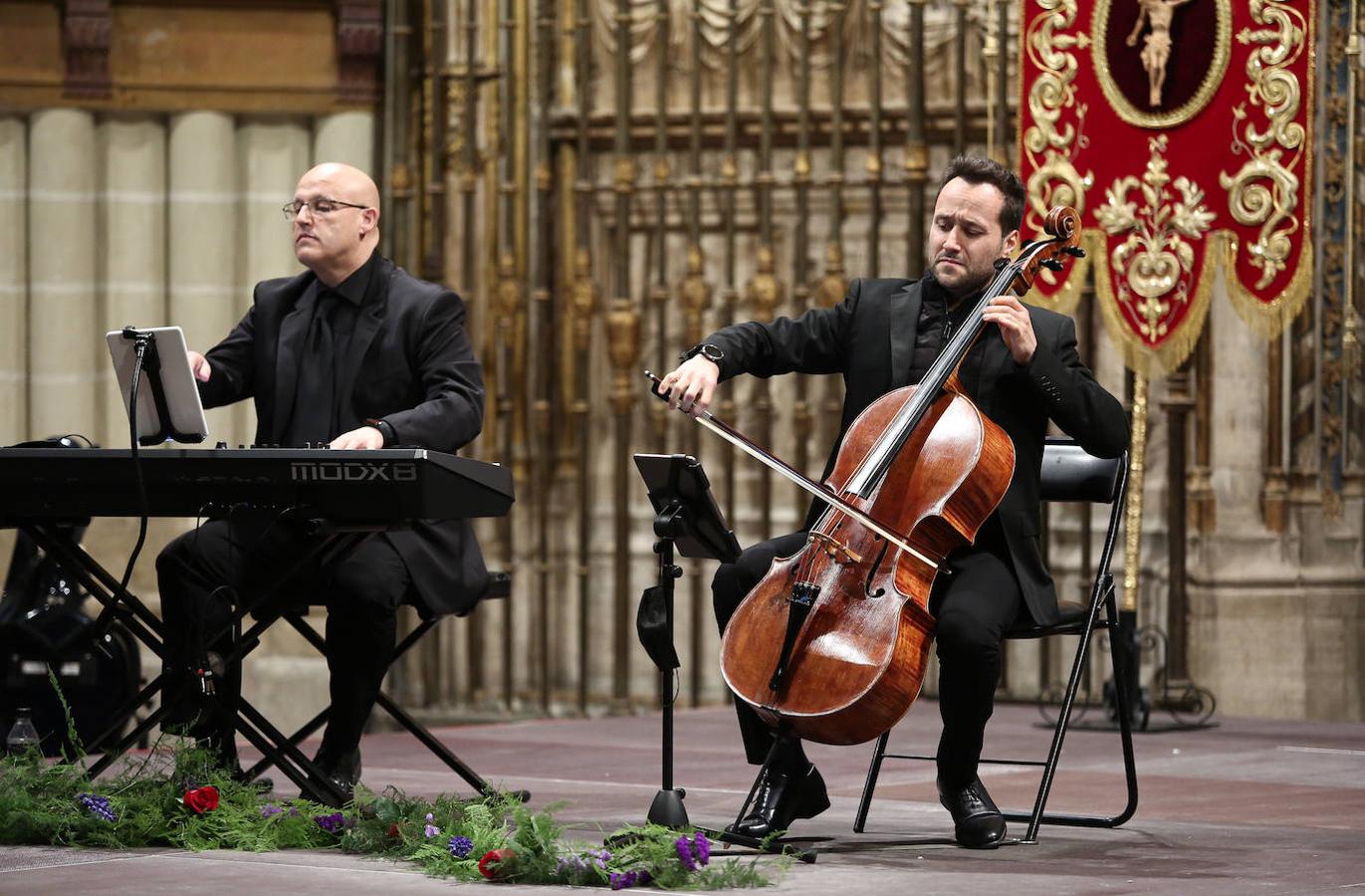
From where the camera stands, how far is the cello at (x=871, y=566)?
11.1 ft

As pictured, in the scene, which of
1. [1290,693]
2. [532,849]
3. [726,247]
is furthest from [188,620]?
[1290,693]

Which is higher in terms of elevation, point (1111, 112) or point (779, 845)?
point (1111, 112)

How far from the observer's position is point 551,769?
516 centimetres

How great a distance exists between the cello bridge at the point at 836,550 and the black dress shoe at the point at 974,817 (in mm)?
459

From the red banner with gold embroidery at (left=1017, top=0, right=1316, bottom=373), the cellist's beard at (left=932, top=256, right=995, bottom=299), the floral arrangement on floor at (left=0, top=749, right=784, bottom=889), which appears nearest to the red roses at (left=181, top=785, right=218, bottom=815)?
the floral arrangement on floor at (left=0, top=749, right=784, bottom=889)

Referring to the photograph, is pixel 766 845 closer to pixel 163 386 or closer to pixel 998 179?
pixel 998 179

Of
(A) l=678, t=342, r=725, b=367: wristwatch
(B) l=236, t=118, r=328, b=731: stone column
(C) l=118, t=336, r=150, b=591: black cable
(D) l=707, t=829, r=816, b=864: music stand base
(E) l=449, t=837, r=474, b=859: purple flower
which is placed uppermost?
(B) l=236, t=118, r=328, b=731: stone column

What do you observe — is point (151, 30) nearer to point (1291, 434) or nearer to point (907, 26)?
point (907, 26)

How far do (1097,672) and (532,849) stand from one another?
3.83 metres

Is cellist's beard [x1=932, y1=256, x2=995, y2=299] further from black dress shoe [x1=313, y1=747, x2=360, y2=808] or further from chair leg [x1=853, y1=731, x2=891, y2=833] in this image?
black dress shoe [x1=313, y1=747, x2=360, y2=808]

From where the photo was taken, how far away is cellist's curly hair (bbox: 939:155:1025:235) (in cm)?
387

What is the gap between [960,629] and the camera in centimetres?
357

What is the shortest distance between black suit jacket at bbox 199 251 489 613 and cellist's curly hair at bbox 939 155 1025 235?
105 centimetres

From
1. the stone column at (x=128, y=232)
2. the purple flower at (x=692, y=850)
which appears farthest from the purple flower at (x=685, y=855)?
the stone column at (x=128, y=232)
